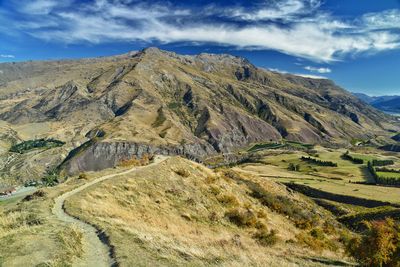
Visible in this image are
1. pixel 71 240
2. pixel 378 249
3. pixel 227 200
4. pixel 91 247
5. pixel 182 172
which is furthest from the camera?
pixel 182 172

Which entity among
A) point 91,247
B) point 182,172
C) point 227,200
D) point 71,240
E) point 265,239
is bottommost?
point 227,200

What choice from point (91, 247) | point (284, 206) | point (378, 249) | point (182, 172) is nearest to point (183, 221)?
point (91, 247)

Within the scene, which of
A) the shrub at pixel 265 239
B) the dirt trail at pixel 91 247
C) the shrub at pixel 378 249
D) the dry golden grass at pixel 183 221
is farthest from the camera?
the shrub at pixel 265 239

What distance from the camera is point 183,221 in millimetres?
54625

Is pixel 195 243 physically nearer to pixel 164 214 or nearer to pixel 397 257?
pixel 164 214

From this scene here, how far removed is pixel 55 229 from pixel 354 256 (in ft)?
109

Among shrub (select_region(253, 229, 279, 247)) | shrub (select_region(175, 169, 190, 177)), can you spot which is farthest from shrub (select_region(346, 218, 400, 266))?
shrub (select_region(175, 169, 190, 177))

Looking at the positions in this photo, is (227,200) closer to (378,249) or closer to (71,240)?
(378,249)

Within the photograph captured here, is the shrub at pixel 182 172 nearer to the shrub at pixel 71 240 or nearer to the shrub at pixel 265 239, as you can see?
the shrub at pixel 265 239

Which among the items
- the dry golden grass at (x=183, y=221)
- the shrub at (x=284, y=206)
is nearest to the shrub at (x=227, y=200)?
the dry golden grass at (x=183, y=221)

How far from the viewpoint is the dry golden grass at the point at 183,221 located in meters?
33.4

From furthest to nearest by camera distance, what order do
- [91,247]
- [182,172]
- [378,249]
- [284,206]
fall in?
[284,206] → [182,172] → [378,249] → [91,247]

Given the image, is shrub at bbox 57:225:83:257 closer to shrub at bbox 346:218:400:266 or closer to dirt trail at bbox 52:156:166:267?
dirt trail at bbox 52:156:166:267

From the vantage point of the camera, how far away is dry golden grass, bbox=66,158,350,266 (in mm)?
33438
